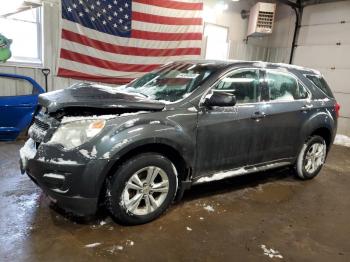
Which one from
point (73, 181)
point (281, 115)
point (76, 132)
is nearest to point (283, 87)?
point (281, 115)

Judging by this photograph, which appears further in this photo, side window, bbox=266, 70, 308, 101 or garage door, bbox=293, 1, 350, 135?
garage door, bbox=293, 1, 350, 135

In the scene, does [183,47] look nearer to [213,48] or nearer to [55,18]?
[213,48]

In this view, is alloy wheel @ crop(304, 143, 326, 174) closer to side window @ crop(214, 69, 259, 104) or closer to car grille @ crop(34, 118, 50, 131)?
side window @ crop(214, 69, 259, 104)

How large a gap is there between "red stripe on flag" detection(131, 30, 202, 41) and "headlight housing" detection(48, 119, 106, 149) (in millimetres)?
5089

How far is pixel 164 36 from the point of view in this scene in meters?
7.65

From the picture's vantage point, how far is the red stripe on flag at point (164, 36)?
23.7 feet

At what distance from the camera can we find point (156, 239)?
262 centimetres

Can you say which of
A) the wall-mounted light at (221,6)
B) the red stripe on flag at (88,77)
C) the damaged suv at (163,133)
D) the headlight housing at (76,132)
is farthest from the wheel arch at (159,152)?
the wall-mounted light at (221,6)

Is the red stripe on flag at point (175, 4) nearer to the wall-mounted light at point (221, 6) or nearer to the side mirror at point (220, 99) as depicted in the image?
the wall-mounted light at point (221, 6)

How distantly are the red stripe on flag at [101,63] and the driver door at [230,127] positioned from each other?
4260mm

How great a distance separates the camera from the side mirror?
9.55 feet

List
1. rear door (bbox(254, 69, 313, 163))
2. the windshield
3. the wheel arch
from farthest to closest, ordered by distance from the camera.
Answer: rear door (bbox(254, 69, 313, 163)), the windshield, the wheel arch

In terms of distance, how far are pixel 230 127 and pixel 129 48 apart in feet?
15.4

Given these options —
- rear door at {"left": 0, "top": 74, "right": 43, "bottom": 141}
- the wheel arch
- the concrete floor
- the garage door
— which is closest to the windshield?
the wheel arch
